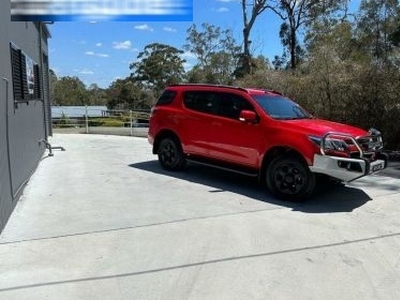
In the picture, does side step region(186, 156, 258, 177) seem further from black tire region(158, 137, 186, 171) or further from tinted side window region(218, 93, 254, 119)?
tinted side window region(218, 93, 254, 119)

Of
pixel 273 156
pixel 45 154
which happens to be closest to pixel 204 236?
pixel 273 156

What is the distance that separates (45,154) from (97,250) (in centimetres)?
906

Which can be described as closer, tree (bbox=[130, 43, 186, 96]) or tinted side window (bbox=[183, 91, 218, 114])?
tinted side window (bbox=[183, 91, 218, 114])

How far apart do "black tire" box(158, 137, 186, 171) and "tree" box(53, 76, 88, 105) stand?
66084 mm

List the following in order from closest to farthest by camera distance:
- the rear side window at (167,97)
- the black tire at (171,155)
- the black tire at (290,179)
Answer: the black tire at (290,179), the black tire at (171,155), the rear side window at (167,97)

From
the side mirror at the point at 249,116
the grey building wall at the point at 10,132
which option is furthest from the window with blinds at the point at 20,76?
the side mirror at the point at 249,116

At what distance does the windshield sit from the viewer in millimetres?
9045

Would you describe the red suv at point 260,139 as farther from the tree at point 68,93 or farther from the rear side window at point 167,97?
the tree at point 68,93

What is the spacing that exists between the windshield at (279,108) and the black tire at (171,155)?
2.18m

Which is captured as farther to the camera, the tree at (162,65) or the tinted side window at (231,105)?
the tree at (162,65)

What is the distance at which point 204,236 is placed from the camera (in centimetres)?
633

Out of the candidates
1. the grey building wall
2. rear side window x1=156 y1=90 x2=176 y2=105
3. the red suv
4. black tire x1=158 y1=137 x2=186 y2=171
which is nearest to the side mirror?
the red suv

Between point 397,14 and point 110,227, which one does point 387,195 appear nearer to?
point 110,227

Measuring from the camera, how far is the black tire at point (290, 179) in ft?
26.6
